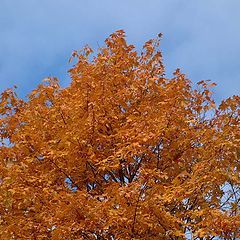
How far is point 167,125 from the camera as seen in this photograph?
327 inches

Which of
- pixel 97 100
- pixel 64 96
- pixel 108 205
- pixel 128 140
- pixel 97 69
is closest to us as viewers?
pixel 108 205

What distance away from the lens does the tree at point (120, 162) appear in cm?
725

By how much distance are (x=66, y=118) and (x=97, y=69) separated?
52.7 inches

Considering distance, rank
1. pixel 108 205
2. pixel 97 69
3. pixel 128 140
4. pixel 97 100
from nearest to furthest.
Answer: pixel 108 205 < pixel 128 140 < pixel 97 100 < pixel 97 69

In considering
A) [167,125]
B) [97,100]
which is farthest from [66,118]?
[167,125]

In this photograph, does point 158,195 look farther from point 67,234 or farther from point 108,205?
point 67,234

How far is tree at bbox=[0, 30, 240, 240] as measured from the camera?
23.8ft

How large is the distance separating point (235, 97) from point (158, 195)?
12.3ft

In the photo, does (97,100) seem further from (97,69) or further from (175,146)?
(175,146)

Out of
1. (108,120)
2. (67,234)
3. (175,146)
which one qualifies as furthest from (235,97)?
(67,234)

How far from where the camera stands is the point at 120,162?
9.02m

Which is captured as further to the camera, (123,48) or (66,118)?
(123,48)

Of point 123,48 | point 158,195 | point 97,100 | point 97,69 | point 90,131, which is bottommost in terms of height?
point 158,195

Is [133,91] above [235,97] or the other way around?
above
